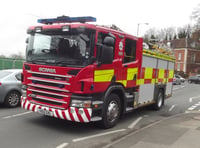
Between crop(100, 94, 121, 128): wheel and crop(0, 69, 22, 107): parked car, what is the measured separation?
417 centimetres

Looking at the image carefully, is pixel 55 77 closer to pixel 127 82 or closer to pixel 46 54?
pixel 46 54

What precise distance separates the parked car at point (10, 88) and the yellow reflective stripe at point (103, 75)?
433cm

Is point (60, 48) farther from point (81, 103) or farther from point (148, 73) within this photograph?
A: point (148, 73)

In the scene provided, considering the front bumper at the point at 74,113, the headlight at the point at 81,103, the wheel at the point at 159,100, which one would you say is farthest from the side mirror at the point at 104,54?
the wheel at the point at 159,100

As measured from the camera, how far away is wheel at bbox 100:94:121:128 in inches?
247

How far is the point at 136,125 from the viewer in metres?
7.22

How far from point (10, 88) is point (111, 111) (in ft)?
14.0

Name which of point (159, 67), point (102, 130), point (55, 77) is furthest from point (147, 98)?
point (55, 77)

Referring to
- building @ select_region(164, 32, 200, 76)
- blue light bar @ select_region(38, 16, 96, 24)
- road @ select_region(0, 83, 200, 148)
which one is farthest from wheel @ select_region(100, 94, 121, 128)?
building @ select_region(164, 32, 200, 76)

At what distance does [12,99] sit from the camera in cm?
884

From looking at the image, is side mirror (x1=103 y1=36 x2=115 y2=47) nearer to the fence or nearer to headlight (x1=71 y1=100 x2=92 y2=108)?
headlight (x1=71 y1=100 x2=92 y2=108)

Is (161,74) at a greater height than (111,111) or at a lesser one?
greater

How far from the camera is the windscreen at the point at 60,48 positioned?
564cm

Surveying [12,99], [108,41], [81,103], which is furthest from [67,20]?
[12,99]
